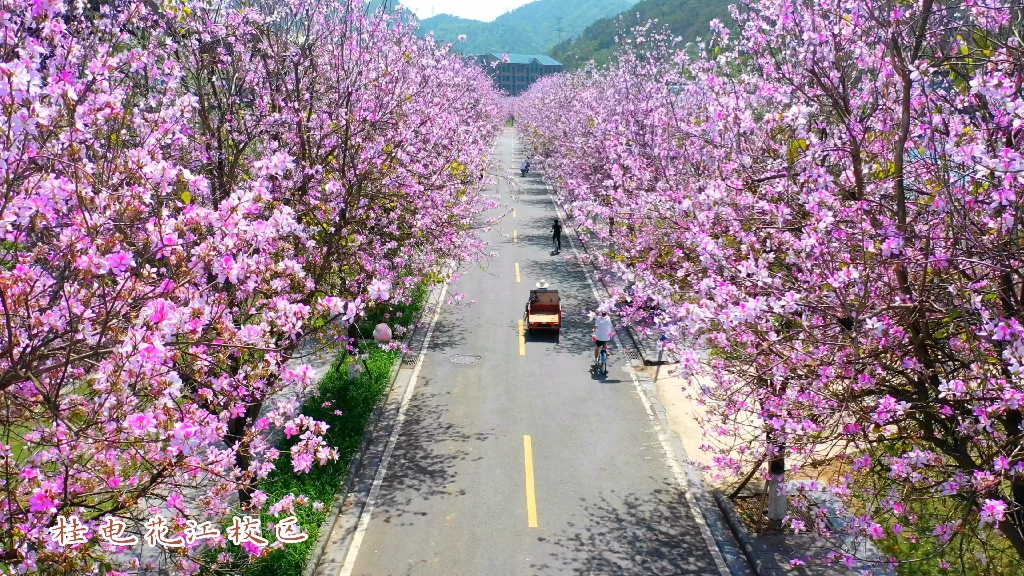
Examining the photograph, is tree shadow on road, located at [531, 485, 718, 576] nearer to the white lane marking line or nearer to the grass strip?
the white lane marking line

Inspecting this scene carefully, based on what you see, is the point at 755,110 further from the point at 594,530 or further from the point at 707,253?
the point at 594,530

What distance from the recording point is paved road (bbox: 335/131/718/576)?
9.50m

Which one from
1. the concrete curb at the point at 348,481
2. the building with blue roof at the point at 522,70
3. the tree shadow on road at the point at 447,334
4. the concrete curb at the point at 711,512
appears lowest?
the concrete curb at the point at 711,512

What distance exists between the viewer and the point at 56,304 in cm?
493

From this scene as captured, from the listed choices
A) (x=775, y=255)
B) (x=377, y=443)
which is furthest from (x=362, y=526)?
(x=775, y=255)

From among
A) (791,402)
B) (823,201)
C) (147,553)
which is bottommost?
(147,553)

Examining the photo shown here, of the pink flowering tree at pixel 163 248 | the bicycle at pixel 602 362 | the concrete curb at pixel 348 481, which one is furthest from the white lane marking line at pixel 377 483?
the bicycle at pixel 602 362

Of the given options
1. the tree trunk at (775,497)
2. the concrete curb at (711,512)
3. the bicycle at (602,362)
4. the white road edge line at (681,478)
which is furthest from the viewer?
the bicycle at (602,362)

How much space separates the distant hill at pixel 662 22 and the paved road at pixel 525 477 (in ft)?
226

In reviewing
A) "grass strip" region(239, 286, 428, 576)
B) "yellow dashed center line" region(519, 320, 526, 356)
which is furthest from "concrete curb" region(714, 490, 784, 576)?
"yellow dashed center line" region(519, 320, 526, 356)

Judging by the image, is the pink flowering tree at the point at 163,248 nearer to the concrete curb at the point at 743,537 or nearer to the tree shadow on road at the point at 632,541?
the tree shadow on road at the point at 632,541

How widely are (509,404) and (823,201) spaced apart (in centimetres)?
924

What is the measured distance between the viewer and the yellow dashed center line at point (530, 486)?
34.1ft

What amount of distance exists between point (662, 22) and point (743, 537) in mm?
115119
